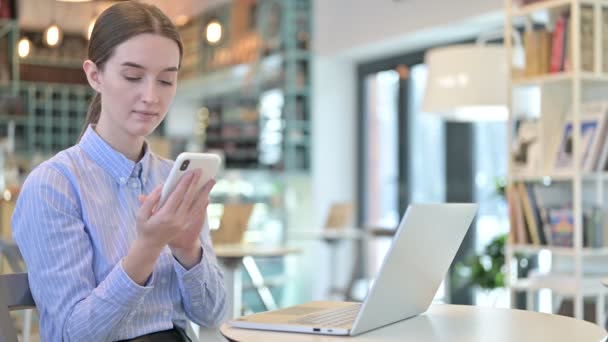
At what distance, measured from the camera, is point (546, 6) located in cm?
393

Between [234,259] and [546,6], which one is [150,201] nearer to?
[546,6]

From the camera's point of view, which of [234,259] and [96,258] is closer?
[96,258]

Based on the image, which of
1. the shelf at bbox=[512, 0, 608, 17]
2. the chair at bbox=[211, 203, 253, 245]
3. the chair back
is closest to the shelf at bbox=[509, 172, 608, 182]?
the shelf at bbox=[512, 0, 608, 17]

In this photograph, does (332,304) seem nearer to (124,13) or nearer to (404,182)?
(124,13)

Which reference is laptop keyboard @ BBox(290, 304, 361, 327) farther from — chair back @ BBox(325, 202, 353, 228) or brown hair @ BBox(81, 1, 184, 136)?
chair back @ BBox(325, 202, 353, 228)

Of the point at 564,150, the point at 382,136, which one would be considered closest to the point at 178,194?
the point at 564,150

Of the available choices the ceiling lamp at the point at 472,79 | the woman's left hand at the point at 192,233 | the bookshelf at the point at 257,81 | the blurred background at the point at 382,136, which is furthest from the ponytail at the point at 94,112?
the bookshelf at the point at 257,81

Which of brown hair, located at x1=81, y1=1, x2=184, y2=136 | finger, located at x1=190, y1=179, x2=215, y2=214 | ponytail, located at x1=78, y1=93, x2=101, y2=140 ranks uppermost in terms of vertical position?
brown hair, located at x1=81, y1=1, x2=184, y2=136

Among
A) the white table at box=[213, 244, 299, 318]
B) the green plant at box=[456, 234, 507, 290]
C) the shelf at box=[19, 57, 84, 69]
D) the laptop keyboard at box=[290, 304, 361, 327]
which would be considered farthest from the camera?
the shelf at box=[19, 57, 84, 69]

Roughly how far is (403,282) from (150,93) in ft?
1.94

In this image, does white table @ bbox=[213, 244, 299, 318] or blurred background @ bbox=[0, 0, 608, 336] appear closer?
blurred background @ bbox=[0, 0, 608, 336]

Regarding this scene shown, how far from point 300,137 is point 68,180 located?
7.03 m

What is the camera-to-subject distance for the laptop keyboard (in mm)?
1404

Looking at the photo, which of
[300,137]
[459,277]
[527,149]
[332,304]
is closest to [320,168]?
[300,137]
